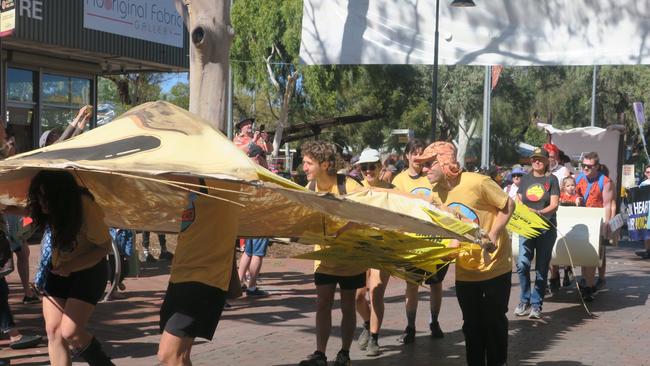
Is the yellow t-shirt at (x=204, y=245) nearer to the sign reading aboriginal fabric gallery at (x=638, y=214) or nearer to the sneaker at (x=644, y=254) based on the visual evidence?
the sign reading aboriginal fabric gallery at (x=638, y=214)

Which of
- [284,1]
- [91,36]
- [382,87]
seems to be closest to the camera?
[91,36]

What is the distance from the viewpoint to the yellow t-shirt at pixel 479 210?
21.4 ft

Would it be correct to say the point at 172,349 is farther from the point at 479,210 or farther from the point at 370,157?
the point at 370,157

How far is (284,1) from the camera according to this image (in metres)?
39.3

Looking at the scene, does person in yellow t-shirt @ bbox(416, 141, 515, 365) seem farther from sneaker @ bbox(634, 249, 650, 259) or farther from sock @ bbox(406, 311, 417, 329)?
sneaker @ bbox(634, 249, 650, 259)

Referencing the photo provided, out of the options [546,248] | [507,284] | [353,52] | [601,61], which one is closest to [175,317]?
[507,284]

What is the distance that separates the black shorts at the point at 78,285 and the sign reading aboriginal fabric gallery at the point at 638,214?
39.8 feet

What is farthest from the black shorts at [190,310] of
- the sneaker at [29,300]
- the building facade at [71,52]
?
the building facade at [71,52]

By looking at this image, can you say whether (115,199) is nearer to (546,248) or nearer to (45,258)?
(45,258)

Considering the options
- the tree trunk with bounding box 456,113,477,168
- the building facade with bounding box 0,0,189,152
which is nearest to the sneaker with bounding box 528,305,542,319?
the building facade with bounding box 0,0,189,152

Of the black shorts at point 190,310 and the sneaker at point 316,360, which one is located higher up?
the black shorts at point 190,310

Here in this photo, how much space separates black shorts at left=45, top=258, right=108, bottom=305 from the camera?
220 inches

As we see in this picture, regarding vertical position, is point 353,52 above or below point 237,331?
above

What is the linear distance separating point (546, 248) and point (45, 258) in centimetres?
620
